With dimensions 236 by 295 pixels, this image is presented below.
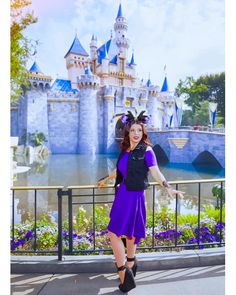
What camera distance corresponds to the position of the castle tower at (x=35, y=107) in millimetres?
18328

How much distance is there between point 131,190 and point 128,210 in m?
0.13

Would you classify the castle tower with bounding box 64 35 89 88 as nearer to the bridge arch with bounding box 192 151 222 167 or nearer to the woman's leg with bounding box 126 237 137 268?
the bridge arch with bounding box 192 151 222 167

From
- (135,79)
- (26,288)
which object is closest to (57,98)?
(135,79)

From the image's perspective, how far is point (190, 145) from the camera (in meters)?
16.3

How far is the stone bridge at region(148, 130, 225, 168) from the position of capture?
1467 cm

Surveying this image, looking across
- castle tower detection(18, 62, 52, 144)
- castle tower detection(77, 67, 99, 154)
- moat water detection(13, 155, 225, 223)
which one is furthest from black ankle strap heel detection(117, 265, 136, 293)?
castle tower detection(77, 67, 99, 154)

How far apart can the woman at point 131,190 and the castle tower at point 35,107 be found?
56.6 ft

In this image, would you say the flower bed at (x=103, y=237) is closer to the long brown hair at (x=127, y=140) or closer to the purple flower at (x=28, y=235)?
the purple flower at (x=28, y=235)

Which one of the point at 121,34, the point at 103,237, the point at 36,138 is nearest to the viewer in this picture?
the point at 103,237

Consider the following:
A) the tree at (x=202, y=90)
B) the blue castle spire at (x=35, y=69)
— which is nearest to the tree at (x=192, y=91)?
the tree at (x=202, y=90)

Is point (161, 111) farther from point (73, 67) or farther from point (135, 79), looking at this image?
point (73, 67)

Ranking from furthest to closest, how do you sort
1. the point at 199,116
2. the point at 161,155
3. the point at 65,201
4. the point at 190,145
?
the point at 199,116, the point at 161,155, the point at 190,145, the point at 65,201

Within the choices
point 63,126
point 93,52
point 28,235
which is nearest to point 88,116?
point 63,126

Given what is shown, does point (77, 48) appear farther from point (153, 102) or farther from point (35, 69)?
point (153, 102)
